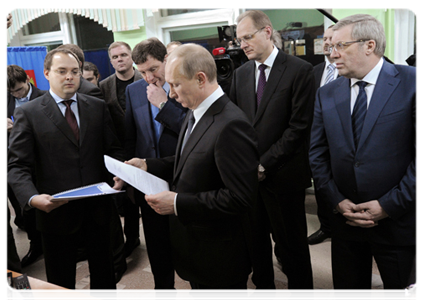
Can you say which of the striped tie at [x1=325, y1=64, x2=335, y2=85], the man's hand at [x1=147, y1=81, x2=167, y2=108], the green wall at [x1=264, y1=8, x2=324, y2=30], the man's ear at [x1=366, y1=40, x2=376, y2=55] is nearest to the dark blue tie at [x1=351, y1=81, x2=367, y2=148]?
the man's ear at [x1=366, y1=40, x2=376, y2=55]

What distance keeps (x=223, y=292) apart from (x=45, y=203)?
900 mm

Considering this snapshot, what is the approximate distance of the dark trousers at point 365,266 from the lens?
4.98 ft

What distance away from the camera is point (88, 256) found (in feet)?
6.70

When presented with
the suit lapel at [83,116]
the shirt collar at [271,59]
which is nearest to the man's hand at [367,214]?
the shirt collar at [271,59]

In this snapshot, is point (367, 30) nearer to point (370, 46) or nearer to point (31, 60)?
point (370, 46)

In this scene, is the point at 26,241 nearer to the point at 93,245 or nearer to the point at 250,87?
the point at 93,245

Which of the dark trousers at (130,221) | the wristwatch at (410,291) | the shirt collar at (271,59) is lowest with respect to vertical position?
the dark trousers at (130,221)

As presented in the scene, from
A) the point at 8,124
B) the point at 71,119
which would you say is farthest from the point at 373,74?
the point at 8,124

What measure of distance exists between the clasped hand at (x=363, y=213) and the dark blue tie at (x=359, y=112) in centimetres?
25

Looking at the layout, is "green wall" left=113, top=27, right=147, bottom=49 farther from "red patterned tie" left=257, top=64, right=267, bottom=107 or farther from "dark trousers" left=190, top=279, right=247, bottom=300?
"dark trousers" left=190, top=279, right=247, bottom=300

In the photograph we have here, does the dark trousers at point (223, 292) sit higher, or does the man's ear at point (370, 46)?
the man's ear at point (370, 46)

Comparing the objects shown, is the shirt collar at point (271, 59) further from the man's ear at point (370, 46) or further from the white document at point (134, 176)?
the white document at point (134, 176)

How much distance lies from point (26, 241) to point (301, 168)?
2.62m

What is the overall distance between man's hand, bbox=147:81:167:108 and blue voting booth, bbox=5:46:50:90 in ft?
11.8
